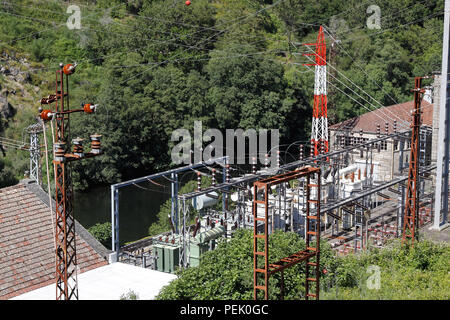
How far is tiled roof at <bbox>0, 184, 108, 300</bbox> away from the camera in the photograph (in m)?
18.0

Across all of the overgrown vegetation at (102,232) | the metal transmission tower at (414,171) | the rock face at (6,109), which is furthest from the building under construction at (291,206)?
the rock face at (6,109)

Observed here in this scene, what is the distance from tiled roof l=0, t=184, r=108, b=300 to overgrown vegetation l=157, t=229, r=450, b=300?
428 centimetres

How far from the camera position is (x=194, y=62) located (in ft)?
176

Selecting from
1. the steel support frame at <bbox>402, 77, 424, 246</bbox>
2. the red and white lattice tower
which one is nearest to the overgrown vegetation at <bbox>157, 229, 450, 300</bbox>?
the steel support frame at <bbox>402, 77, 424, 246</bbox>

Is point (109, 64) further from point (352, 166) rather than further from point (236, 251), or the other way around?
point (236, 251)

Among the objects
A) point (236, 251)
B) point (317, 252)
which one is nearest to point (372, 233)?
point (236, 251)

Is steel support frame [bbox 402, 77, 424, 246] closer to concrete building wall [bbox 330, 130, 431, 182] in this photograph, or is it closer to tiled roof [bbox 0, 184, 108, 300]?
concrete building wall [bbox 330, 130, 431, 182]

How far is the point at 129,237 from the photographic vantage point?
33.4 m

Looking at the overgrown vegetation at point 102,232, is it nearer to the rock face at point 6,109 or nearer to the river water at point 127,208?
the river water at point 127,208

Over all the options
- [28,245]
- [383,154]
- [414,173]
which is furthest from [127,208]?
[414,173]

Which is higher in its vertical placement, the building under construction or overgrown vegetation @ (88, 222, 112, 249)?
the building under construction

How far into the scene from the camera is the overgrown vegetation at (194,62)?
146 ft

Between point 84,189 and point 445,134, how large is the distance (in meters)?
22.9

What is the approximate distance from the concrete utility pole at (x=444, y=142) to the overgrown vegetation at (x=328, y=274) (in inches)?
204
